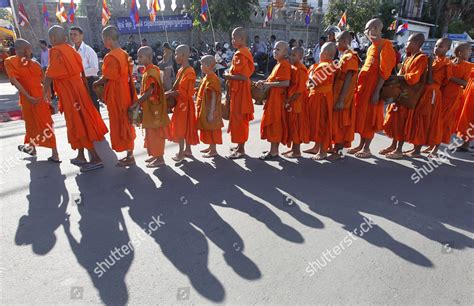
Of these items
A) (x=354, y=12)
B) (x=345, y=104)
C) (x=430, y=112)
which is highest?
(x=354, y=12)

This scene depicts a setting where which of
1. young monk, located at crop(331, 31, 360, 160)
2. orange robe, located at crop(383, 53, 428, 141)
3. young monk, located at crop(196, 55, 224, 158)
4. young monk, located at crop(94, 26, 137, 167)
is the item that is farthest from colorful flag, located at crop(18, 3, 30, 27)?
orange robe, located at crop(383, 53, 428, 141)

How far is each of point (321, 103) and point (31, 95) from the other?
12.8ft

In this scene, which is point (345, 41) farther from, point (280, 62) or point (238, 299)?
point (238, 299)

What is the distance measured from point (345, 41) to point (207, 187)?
2566mm

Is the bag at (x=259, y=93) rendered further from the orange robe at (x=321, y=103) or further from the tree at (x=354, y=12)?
the tree at (x=354, y=12)

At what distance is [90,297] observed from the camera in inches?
87.6

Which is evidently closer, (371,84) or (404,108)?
(371,84)

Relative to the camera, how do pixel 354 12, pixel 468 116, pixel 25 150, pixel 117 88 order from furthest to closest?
pixel 354 12, pixel 468 116, pixel 25 150, pixel 117 88

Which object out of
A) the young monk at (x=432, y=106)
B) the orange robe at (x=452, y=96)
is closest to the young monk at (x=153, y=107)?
the young monk at (x=432, y=106)

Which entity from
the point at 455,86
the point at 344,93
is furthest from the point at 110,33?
the point at 455,86

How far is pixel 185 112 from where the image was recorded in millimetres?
4582

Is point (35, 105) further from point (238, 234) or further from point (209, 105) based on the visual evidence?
point (238, 234)

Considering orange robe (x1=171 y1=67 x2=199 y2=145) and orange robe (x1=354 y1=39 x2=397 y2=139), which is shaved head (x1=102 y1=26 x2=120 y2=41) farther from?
orange robe (x1=354 y1=39 x2=397 y2=139)

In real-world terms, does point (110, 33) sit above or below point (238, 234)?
above
